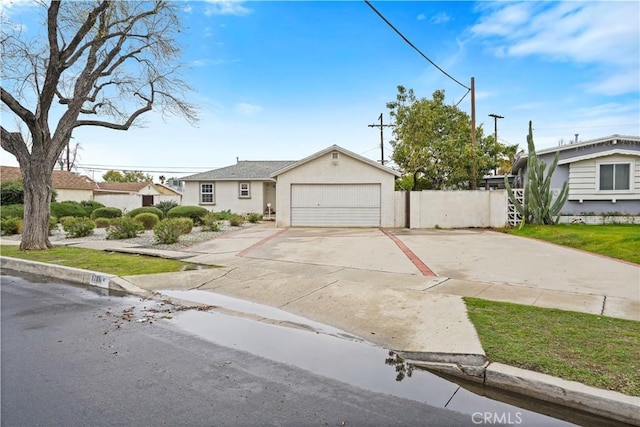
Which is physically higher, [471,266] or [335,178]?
[335,178]

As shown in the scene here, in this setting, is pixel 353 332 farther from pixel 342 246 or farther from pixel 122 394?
pixel 342 246

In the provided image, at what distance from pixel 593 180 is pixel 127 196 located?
41.1 m

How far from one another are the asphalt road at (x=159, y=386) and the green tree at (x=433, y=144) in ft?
66.0

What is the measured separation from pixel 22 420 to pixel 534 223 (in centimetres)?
1825

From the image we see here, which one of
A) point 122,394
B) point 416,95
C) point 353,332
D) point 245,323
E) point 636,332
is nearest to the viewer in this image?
point 122,394

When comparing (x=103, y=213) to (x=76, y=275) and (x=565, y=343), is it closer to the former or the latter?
(x=76, y=275)

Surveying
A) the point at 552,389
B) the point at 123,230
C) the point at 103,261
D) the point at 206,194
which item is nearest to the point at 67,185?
the point at 206,194

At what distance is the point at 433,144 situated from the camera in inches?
933

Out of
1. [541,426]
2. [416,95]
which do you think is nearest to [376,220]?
[416,95]

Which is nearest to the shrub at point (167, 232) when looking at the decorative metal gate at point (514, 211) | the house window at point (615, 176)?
the decorative metal gate at point (514, 211)

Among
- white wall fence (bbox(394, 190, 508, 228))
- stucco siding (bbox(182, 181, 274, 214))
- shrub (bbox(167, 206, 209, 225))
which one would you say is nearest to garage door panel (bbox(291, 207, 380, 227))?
white wall fence (bbox(394, 190, 508, 228))

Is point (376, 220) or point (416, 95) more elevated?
point (416, 95)

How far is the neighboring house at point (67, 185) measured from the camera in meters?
36.5

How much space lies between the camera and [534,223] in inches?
668
